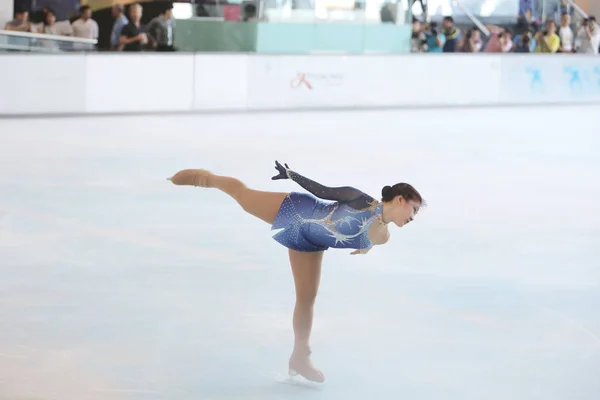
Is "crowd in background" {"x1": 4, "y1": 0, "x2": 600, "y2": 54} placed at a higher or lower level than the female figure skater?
higher

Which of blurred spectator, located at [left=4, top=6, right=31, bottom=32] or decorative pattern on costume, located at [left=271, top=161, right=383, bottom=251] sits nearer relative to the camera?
decorative pattern on costume, located at [left=271, top=161, right=383, bottom=251]

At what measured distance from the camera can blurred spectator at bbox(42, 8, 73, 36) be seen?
1220 cm

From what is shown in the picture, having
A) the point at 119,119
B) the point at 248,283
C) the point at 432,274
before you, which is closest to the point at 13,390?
the point at 248,283

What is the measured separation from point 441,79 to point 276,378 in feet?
36.6

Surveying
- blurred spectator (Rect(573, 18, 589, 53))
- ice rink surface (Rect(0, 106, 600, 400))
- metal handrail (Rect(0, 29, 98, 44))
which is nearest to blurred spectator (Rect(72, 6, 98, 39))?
metal handrail (Rect(0, 29, 98, 44))

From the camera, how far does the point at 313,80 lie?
13.6 m

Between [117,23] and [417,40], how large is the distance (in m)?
4.47

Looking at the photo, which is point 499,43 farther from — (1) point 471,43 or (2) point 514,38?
(2) point 514,38

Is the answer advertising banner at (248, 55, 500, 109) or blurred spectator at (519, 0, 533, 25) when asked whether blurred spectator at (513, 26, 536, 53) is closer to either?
blurred spectator at (519, 0, 533, 25)

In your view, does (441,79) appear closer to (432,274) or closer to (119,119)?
(119,119)

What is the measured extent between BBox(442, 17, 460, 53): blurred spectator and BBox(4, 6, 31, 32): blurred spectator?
602 centimetres

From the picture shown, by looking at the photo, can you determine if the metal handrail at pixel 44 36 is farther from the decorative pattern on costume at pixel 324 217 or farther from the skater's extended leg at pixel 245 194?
the decorative pattern on costume at pixel 324 217

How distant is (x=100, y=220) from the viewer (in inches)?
263

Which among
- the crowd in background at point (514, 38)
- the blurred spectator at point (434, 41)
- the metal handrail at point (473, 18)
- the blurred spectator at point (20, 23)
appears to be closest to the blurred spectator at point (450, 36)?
the crowd in background at point (514, 38)
